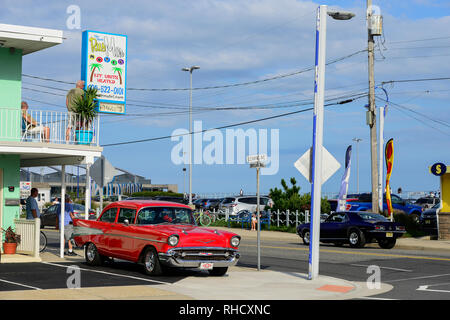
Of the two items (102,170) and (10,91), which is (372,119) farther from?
(10,91)

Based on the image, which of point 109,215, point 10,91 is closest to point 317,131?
point 109,215

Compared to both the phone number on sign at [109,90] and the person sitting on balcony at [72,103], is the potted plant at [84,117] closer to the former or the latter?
the person sitting on balcony at [72,103]

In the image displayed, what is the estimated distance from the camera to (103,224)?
55.9ft

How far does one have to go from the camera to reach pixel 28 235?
19344 mm

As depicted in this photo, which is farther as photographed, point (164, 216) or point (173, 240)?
point (164, 216)

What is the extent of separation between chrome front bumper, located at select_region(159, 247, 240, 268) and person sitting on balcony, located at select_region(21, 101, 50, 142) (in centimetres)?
721

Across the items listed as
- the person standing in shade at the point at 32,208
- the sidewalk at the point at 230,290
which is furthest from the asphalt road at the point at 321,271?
the person standing in shade at the point at 32,208

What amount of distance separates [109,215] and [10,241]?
3.82m

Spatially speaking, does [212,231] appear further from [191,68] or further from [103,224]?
[191,68]

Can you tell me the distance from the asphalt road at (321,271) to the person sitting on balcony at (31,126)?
4.14 m

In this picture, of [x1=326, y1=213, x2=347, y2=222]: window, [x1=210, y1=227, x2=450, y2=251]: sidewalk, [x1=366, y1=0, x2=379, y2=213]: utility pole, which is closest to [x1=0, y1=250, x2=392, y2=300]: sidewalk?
[x1=326, y1=213, x2=347, y2=222]: window

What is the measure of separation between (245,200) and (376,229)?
2228 cm

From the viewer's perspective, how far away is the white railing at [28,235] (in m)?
18.8
